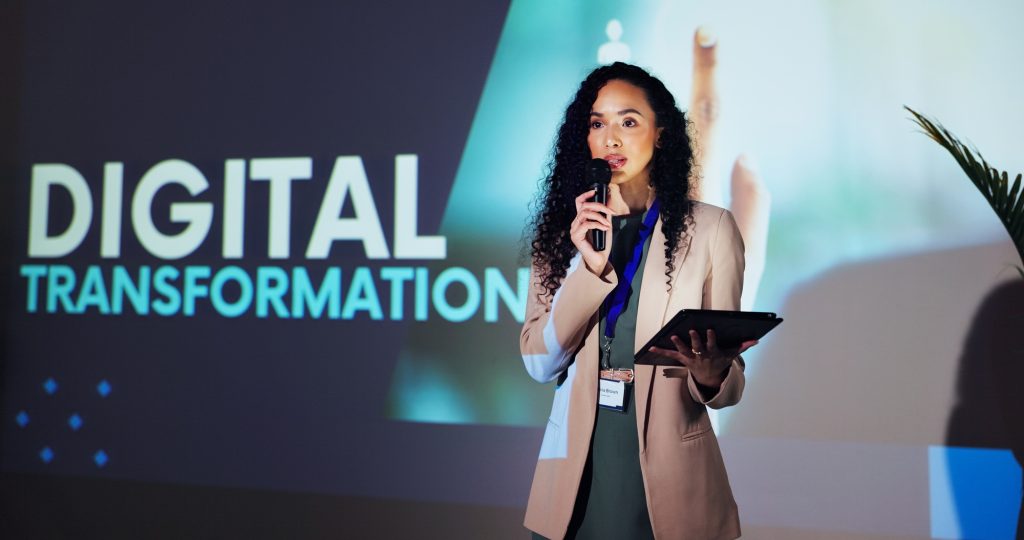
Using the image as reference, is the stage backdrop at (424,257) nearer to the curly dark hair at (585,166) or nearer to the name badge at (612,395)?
the curly dark hair at (585,166)

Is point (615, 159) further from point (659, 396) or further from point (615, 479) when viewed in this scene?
point (615, 479)

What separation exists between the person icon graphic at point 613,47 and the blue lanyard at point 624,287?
209cm

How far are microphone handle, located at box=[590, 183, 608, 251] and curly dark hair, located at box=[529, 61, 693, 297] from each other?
0.47ft

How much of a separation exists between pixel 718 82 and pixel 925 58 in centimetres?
81

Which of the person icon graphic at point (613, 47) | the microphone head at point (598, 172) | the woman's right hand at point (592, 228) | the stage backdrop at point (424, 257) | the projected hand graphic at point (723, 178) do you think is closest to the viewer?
the woman's right hand at point (592, 228)

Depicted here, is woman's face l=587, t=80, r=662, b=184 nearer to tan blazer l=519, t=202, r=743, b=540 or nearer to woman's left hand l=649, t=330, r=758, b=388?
tan blazer l=519, t=202, r=743, b=540

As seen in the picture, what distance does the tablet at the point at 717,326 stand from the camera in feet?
4.90

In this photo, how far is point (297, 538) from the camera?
13.8ft

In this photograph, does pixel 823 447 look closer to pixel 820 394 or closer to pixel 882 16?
pixel 820 394

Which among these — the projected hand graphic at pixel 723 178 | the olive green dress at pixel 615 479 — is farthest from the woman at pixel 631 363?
the projected hand graphic at pixel 723 178

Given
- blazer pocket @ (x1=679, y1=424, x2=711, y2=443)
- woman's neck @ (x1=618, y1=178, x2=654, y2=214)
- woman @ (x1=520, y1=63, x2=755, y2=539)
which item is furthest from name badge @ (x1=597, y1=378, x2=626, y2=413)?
woman's neck @ (x1=618, y1=178, x2=654, y2=214)

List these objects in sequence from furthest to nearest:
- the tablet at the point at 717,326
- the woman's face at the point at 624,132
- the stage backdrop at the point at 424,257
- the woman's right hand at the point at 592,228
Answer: the stage backdrop at the point at 424,257 → the woman's face at the point at 624,132 → the woman's right hand at the point at 592,228 → the tablet at the point at 717,326

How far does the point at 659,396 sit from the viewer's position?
1.75 m

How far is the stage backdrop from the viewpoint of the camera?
11.4 ft
